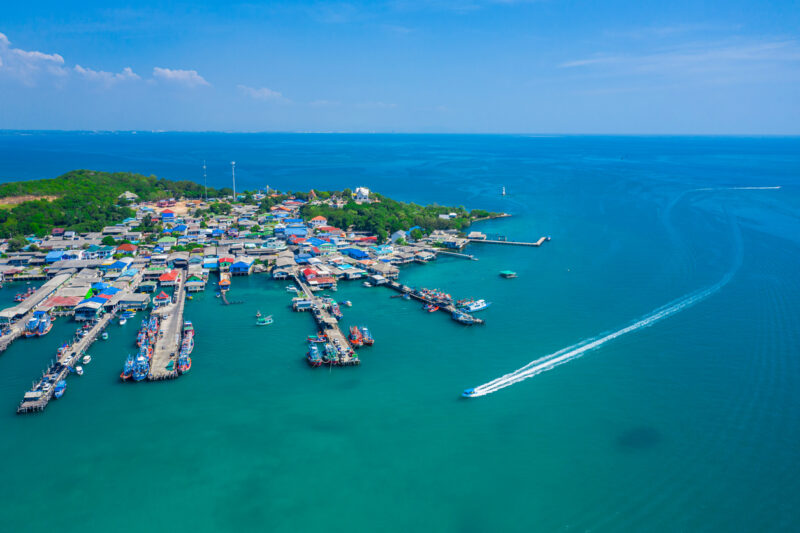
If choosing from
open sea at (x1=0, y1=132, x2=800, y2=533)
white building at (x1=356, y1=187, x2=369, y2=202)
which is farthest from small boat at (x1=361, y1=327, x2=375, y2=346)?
white building at (x1=356, y1=187, x2=369, y2=202)

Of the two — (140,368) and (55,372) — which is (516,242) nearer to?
(140,368)

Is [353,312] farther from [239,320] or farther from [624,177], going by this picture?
[624,177]

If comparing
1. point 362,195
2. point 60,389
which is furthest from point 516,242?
point 60,389

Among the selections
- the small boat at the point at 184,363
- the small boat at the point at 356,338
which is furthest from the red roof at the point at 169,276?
the small boat at the point at 356,338

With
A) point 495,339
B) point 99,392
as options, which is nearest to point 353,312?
point 495,339

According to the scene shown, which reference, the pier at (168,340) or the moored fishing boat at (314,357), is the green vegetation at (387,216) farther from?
the moored fishing boat at (314,357)

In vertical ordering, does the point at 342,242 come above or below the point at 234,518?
above
